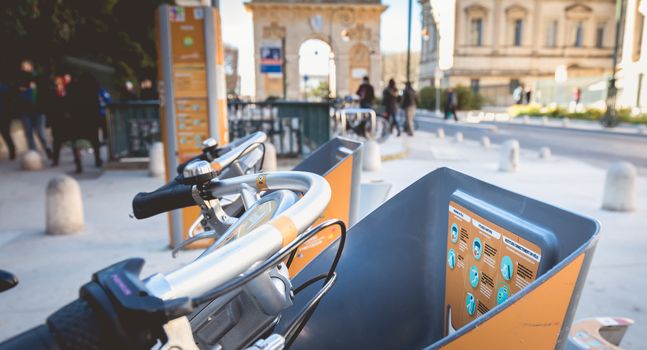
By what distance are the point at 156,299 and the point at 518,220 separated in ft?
3.88

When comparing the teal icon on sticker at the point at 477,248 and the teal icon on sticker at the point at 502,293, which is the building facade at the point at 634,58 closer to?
the teal icon on sticker at the point at 477,248

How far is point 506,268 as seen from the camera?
164 cm

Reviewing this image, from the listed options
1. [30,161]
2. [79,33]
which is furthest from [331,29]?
[30,161]

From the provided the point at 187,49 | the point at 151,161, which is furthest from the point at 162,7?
the point at 151,161

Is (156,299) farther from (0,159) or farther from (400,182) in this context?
(0,159)

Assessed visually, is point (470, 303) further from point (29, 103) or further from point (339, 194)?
point (29, 103)

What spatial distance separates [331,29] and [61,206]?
43.6m

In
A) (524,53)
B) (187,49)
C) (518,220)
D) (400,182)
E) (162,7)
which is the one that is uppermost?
(524,53)

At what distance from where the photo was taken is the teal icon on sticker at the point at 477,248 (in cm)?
179

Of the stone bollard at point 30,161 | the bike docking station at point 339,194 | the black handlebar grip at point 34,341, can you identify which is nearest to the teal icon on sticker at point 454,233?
the bike docking station at point 339,194

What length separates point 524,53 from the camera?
55.3 metres

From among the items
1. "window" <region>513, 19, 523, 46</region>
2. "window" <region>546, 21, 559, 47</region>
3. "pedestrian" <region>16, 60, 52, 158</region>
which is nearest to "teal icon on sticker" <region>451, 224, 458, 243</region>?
"pedestrian" <region>16, 60, 52, 158</region>

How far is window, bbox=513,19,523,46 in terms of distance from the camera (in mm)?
55156

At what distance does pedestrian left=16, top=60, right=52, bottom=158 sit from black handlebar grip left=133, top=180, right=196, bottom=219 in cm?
1047
